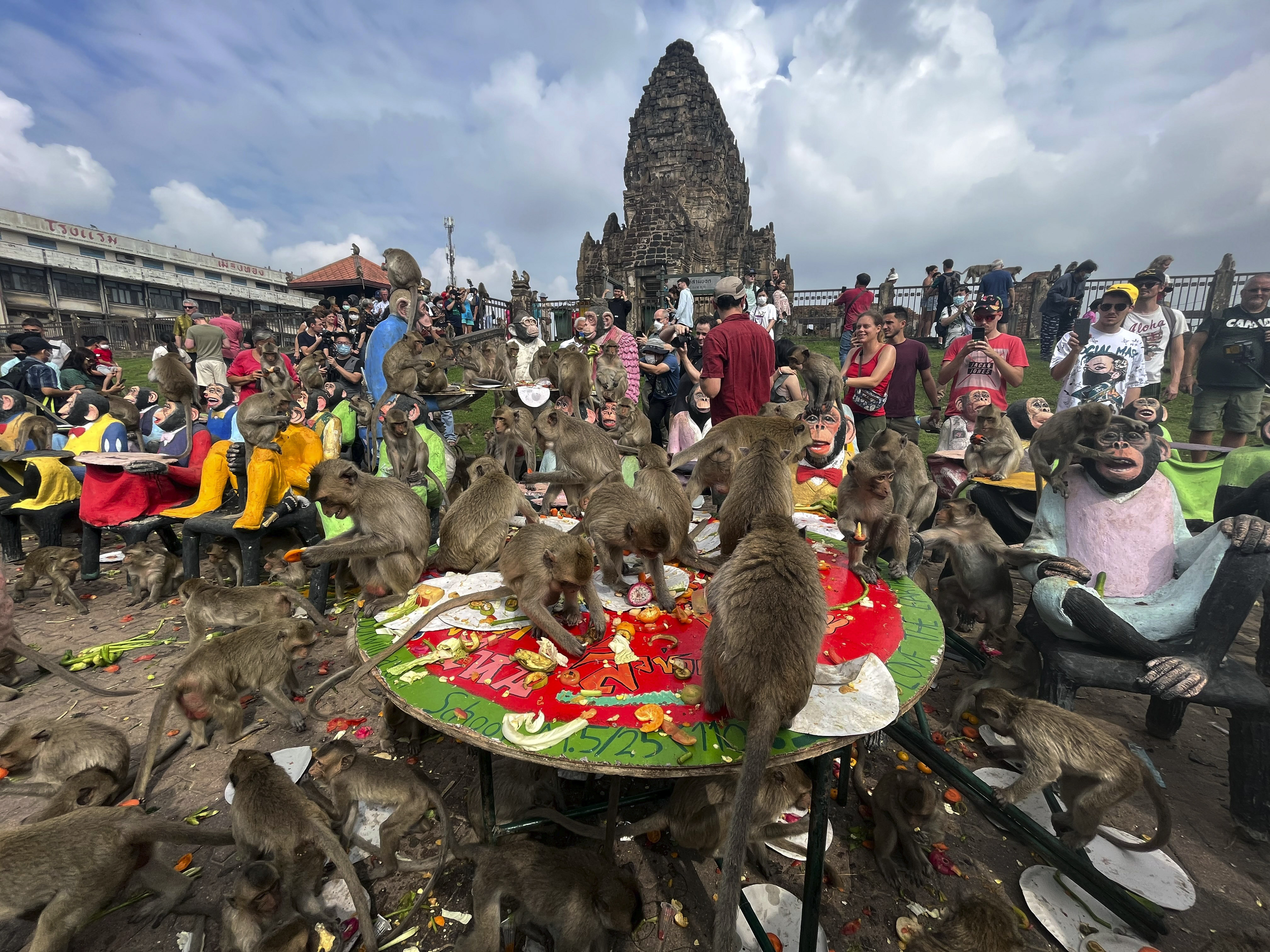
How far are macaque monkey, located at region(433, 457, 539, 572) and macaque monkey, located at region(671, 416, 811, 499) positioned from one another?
5.09 ft

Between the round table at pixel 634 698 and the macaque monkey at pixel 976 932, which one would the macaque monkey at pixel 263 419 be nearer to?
the round table at pixel 634 698

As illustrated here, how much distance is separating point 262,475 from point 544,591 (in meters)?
4.64

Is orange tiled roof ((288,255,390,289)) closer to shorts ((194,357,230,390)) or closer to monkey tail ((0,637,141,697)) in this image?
shorts ((194,357,230,390))

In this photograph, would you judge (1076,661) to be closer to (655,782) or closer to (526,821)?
(655,782)

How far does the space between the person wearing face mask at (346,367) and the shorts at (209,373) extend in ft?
6.40

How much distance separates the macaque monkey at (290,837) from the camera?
2.67 metres

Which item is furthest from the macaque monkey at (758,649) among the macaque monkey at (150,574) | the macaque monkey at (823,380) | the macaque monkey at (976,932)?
the macaque monkey at (150,574)

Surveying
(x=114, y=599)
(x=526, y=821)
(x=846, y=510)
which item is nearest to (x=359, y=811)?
(x=526, y=821)

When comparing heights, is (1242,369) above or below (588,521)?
above

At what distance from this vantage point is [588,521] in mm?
3686

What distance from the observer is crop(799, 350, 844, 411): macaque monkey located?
6.83 meters

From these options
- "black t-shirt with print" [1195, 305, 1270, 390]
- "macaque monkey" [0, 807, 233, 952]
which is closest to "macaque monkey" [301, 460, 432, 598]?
"macaque monkey" [0, 807, 233, 952]

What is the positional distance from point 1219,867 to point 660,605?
12.2 feet

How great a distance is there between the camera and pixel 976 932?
231 centimetres
